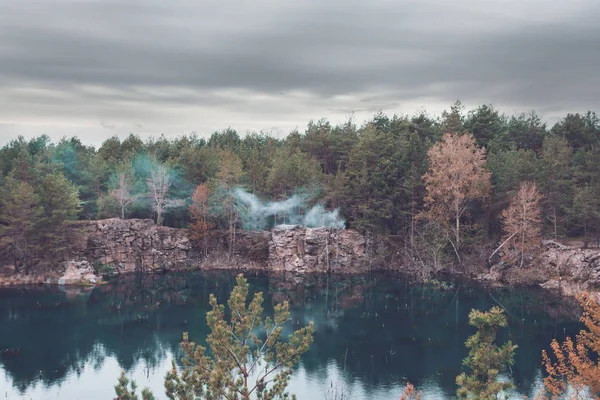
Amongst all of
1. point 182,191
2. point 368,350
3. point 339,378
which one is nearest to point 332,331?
point 368,350

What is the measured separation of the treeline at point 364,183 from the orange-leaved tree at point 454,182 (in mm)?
203

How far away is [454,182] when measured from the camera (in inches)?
2680

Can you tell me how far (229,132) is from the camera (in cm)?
15562

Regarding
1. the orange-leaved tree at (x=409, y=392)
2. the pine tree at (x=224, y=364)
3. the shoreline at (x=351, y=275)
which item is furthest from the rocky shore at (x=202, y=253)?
the pine tree at (x=224, y=364)

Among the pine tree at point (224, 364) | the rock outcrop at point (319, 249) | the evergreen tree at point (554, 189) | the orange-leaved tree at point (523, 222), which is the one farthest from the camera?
the rock outcrop at point (319, 249)

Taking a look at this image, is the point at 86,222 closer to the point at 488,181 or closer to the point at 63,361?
the point at 63,361

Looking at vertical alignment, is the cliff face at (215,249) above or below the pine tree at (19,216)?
below

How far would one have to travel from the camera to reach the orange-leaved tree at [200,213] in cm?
7394

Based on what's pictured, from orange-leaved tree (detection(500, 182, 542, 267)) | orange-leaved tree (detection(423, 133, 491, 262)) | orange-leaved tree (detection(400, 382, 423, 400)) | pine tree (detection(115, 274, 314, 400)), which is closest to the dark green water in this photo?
orange-leaved tree (detection(500, 182, 542, 267))

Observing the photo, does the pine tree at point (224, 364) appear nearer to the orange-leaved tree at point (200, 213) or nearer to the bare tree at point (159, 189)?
the orange-leaved tree at point (200, 213)

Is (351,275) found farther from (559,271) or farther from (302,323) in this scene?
(559,271)

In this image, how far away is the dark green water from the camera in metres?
37.5

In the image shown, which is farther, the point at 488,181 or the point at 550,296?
the point at 488,181

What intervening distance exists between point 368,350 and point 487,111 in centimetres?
5359
